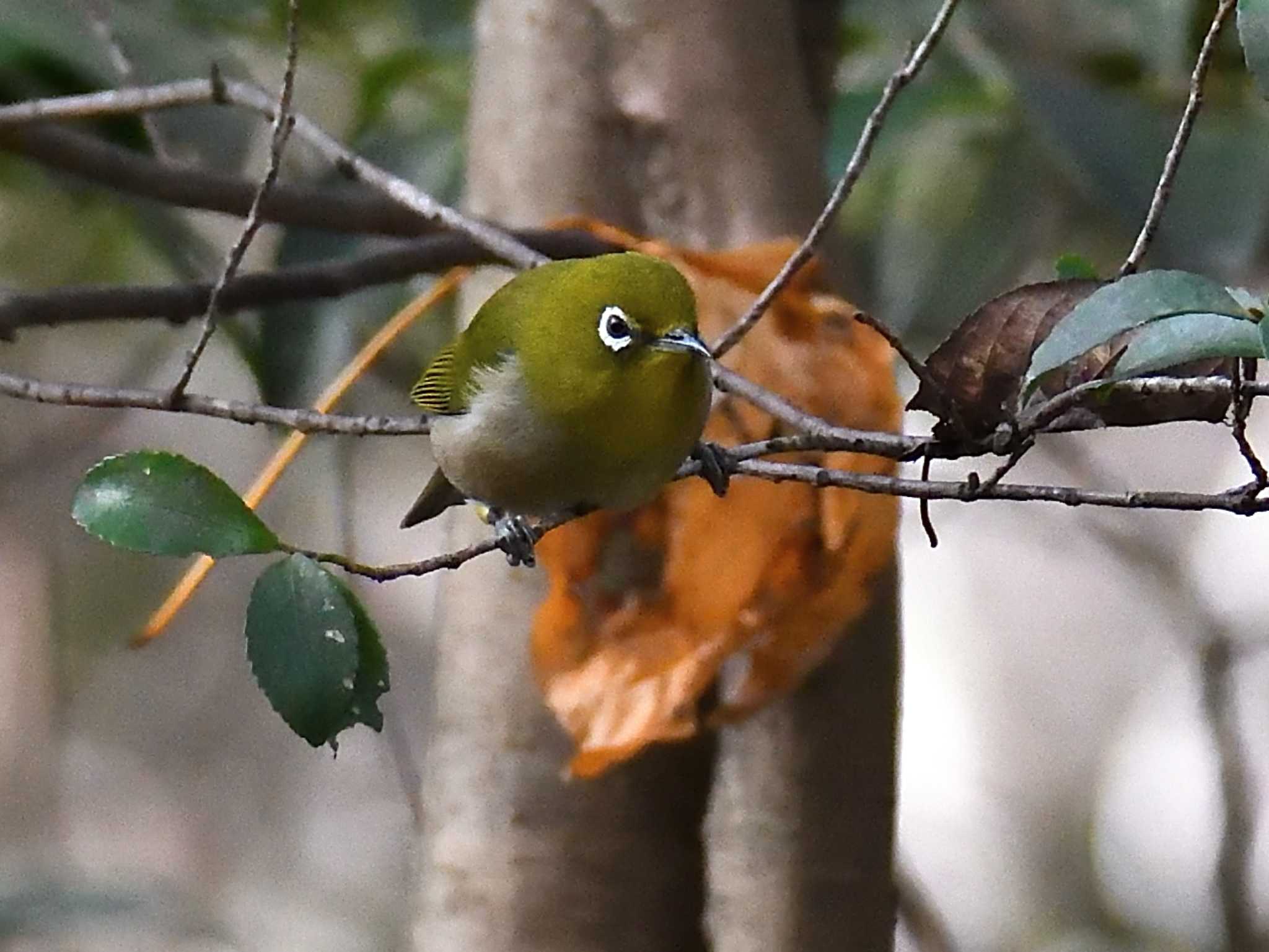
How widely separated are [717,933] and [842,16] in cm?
104

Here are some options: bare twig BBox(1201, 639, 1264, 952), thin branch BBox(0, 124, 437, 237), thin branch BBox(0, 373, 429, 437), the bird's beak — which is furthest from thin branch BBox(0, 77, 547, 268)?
bare twig BBox(1201, 639, 1264, 952)

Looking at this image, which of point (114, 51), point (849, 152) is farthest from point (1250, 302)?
point (849, 152)

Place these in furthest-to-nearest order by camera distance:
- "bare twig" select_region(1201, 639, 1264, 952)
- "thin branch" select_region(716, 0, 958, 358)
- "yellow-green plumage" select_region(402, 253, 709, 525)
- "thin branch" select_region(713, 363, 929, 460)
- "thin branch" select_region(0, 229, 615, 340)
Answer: "bare twig" select_region(1201, 639, 1264, 952)
"thin branch" select_region(0, 229, 615, 340)
"yellow-green plumage" select_region(402, 253, 709, 525)
"thin branch" select_region(716, 0, 958, 358)
"thin branch" select_region(713, 363, 929, 460)

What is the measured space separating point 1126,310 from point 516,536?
0.58m

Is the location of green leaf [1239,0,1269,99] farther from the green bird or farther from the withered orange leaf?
the withered orange leaf

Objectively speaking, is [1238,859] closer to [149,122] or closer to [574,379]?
[574,379]

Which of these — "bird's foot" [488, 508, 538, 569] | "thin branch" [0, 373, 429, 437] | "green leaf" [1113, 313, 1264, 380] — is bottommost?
"bird's foot" [488, 508, 538, 569]

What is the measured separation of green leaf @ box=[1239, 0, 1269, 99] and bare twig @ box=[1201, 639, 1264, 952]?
148cm

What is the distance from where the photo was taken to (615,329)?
3.49ft

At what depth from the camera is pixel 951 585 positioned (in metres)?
3.61

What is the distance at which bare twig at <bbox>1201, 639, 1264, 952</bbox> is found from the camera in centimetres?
200

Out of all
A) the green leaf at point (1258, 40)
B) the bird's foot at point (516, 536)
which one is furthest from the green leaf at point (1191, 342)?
the bird's foot at point (516, 536)

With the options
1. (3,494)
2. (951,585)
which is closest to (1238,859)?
(951,585)

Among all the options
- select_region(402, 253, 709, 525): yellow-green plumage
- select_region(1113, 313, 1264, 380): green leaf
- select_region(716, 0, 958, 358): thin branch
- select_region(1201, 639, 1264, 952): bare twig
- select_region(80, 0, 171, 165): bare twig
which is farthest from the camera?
select_region(1201, 639, 1264, 952): bare twig
